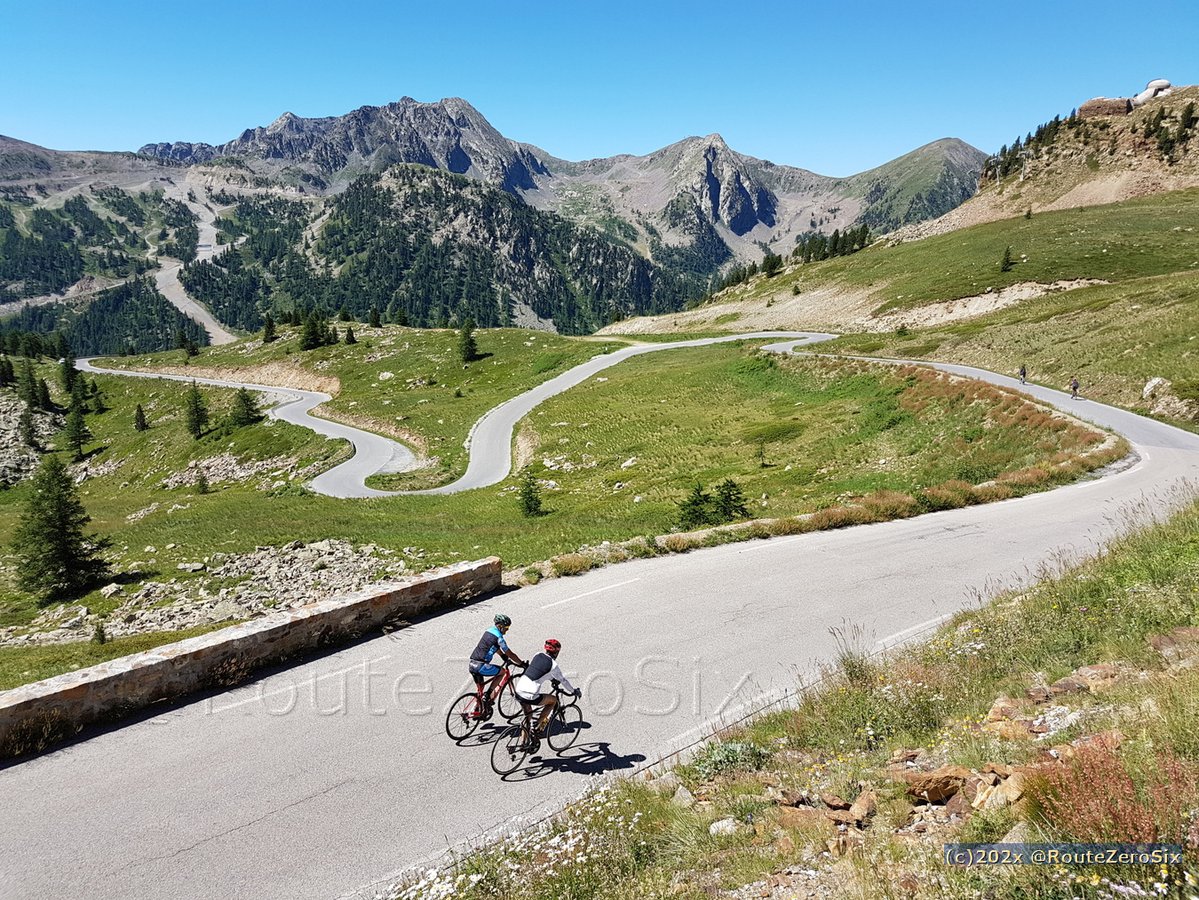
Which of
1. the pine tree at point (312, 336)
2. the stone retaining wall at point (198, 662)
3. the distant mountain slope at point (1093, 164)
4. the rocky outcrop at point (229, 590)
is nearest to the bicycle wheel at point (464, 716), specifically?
the stone retaining wall at point (198, 662)

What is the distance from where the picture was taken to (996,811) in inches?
197

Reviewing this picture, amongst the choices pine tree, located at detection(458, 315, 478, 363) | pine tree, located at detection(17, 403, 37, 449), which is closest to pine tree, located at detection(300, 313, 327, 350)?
pine tree, located at detection(458, 315, 478, 363)

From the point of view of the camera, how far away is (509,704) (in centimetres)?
1024

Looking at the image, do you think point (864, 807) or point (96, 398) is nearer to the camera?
point (864, 807)

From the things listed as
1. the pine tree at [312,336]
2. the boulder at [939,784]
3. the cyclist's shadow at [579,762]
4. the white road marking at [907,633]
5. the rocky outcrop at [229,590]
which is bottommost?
the rocky outcrop at [229,590]

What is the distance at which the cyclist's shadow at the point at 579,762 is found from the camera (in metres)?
8.66

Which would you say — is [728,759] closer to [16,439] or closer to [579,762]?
[579,762]

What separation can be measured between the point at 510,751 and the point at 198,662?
6.09 m

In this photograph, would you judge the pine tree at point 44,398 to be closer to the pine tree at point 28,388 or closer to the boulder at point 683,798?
the pine tree at point 28,388

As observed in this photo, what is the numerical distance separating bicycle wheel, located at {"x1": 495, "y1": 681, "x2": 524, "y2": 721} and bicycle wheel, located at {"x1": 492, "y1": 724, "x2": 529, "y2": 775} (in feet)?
0.94

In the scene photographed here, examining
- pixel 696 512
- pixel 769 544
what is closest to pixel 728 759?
pixel 769 544

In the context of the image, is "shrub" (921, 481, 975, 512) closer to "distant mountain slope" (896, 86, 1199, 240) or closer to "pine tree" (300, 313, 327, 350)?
"pine tree" (300, 313, 327, 350)

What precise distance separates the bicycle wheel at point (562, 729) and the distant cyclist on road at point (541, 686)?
19 cm

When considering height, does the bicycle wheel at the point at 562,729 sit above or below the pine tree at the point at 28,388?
below
